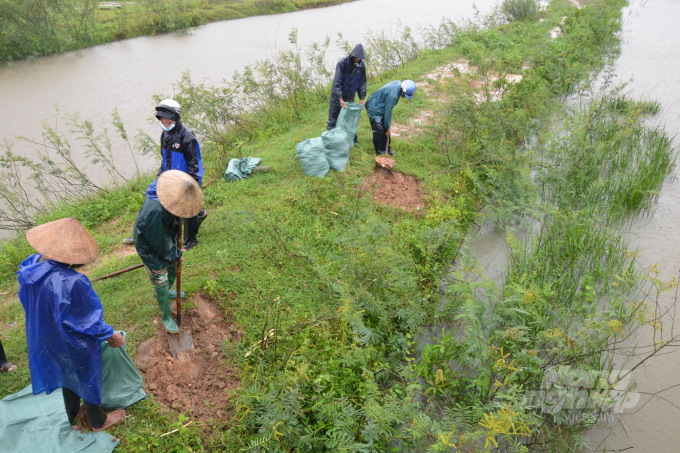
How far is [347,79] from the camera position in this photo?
6.15 meters

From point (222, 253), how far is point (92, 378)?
79.9 inches

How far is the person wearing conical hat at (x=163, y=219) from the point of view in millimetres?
2922

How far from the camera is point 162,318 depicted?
3.48 m

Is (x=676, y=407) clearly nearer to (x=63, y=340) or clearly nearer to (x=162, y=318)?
(x=162, y=318)

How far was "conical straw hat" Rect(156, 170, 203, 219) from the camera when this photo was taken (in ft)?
9.52

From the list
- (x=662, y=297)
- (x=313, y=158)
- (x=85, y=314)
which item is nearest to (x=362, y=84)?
(x=313, y=158)

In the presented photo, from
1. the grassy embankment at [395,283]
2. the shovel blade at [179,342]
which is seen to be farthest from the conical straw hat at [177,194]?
the shovel blade at [179,342]

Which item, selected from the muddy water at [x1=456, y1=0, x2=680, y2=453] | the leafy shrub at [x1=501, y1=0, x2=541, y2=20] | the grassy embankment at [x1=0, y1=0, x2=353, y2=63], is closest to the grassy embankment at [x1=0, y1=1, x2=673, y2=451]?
the muddy water at [x1=456, y1=0, x2=680, y2=453]

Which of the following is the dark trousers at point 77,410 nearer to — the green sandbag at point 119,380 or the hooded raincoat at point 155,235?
the green sandbag at point 119,380

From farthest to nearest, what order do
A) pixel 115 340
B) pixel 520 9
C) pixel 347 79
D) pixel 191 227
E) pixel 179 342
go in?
1. pixel 520 9
2. pixel 347 79
3. pixel 191 227
4. pixel 179 342
5. pixel 115 340

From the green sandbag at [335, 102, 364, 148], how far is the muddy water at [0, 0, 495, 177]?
3.95 metres

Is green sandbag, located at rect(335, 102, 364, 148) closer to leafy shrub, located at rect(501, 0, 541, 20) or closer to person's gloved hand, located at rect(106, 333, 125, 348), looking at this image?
person's gloved hand, located at rect(106, 333, 125, 348)

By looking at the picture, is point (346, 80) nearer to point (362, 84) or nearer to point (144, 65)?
point (362, 84)

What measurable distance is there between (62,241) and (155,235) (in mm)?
730
